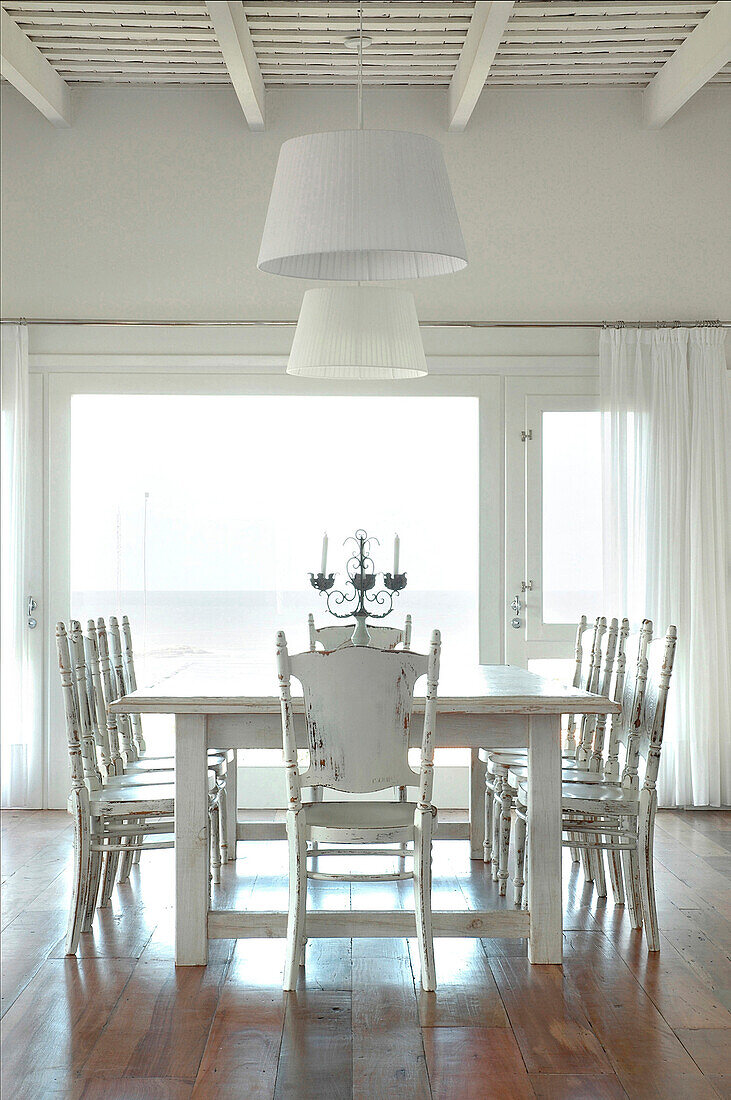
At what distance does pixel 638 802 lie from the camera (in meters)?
3.37

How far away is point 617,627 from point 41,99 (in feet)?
→ 11.6

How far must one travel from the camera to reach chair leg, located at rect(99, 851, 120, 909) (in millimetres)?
3666

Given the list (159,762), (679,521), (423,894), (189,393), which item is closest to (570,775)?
(423,894)

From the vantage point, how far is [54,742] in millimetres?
5391

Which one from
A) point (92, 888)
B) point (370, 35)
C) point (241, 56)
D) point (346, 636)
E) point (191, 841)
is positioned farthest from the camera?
point (370, 35)

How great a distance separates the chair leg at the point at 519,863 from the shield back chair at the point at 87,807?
1095 mm

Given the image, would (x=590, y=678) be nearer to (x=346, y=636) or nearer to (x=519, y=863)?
(x=519, y=863)

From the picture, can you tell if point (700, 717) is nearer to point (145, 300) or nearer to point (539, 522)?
point (539, 522)

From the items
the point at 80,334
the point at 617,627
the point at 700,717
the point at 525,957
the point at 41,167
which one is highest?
the point at 41,167

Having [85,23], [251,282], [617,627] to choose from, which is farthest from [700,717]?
[85,23]

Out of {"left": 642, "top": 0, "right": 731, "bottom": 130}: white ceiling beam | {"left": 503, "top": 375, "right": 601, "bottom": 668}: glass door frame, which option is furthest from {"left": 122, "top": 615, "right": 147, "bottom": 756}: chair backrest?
{"left": 642, "top": 0, "right": 731, "bottom": 130}: white ceiling beam

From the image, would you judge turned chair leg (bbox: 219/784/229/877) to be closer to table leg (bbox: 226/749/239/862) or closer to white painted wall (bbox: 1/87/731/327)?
table leg (bbox: 226/749/239/862)

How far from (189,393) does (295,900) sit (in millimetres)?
3054

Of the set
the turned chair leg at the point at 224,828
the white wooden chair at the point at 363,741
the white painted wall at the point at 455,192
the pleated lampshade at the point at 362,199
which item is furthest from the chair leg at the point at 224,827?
the white painted wall at the point at 455,192
